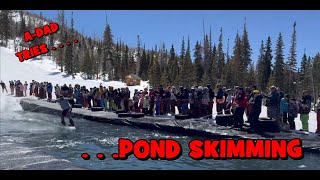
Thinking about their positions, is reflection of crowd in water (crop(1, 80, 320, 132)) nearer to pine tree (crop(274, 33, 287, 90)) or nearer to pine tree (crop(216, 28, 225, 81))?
pine tree (crop(274, 33, 287, 90))

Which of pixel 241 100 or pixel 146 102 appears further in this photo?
pixel 146 102

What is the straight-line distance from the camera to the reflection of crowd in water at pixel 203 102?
52.0 feet

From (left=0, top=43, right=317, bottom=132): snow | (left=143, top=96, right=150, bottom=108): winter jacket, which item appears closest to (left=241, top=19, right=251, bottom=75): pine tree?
(left=0, top=43, right=317, bottom=132): snow

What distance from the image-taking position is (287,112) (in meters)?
16.0

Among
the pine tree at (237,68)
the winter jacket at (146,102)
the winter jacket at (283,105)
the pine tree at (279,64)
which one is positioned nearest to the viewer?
the winter jacket at (283,105)

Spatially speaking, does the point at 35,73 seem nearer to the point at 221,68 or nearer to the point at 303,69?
the point at 221,68

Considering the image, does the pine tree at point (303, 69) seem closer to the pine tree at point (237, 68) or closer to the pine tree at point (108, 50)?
the pine tree at point (237, 68)

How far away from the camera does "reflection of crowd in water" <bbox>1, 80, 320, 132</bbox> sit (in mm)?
15859

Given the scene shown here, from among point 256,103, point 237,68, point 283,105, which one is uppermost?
point 237,68

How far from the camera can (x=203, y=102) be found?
1922cm

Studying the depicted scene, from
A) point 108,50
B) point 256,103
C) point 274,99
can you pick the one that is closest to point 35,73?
point 108,50

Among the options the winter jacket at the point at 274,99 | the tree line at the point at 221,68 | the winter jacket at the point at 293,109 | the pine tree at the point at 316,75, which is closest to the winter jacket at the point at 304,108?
the winter jacket at the point at 293,109

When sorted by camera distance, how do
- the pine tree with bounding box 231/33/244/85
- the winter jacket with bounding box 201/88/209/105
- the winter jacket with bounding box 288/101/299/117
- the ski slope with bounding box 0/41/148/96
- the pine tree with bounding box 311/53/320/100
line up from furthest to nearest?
1. the pine tree with bounding box 311/53/320/100
2. the pine tree with bounding box 231/33/244/85
3. the ski slope with bounding box 0/41/148/96
4. the winter jacket with bounding box 201/88/209/105
5. the winter jacket with bounding box 288/101/299/117
